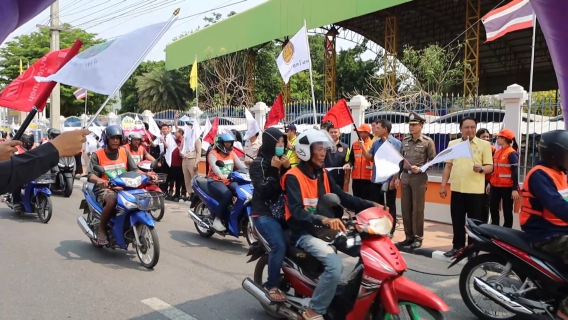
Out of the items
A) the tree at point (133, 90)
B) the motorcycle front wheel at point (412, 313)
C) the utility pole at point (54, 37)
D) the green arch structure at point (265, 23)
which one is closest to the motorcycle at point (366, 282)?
the motorcycle front wheel at point (412, 313)

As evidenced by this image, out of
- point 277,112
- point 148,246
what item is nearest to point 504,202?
point 277,112

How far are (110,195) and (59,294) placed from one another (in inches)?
63.9

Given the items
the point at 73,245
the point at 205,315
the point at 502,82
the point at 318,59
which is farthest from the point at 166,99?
the point at 205,315

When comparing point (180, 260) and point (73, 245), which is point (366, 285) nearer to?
point (180, 260)

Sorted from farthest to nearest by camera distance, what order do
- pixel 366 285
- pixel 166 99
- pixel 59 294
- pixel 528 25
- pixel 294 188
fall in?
pixel 166 99, pixel 528 25, pixel 59 294, pixel 294 188, pixel 366 285

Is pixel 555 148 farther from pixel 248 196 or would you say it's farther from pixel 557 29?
pixel 248 196

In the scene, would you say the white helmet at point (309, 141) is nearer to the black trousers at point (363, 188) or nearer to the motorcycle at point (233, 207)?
the motorcycle at point (233, 207)

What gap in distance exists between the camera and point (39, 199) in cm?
938

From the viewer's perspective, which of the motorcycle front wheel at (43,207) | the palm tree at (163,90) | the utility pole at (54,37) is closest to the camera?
the motorcycle front wheel at (43,207)

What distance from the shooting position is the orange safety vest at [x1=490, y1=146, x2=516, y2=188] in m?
7.40

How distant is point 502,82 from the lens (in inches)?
1391

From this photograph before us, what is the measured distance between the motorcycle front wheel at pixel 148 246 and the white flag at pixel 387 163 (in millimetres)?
2933

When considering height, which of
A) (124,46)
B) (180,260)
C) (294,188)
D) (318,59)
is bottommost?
(180,260)

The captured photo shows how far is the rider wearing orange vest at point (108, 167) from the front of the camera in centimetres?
661
